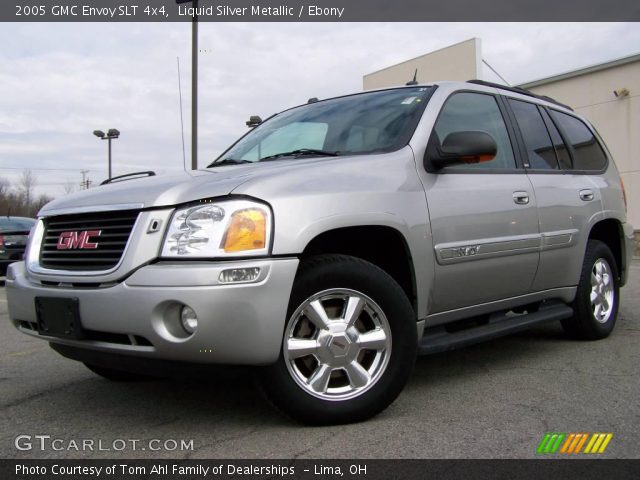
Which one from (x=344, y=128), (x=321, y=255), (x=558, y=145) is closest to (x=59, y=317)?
(x=321, y=255)

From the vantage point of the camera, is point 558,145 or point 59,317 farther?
point 558,145

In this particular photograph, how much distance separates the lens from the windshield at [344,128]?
3568 mm

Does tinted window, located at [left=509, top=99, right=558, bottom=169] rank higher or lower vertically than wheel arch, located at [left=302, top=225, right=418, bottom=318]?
higher

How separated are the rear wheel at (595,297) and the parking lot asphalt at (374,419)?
35 centimetres

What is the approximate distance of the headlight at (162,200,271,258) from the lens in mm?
2652

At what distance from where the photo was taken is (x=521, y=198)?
4.00 metres

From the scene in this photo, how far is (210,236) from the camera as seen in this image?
105 inches

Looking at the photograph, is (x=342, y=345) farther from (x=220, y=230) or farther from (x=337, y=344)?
(x=220, y=230)

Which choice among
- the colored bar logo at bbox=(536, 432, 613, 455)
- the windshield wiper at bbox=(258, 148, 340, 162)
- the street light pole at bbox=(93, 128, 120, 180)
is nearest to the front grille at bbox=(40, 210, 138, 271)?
the windshield wiper at bbox=(258, 148, 340, 162)

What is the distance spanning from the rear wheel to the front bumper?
9.47 ft

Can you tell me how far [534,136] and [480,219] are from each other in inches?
48.7

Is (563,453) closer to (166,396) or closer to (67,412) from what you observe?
(166,396)

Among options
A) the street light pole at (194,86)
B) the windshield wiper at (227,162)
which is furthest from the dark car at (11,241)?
the windshield wiper at (227,162)
